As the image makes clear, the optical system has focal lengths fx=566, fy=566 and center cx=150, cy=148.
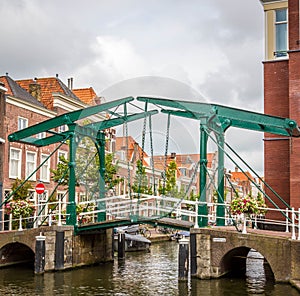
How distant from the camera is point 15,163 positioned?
97.9 feet

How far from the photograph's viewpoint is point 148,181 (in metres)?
17.7

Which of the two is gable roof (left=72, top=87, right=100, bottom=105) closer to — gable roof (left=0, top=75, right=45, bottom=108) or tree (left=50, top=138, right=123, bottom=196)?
gable roof (left=0, top=75, right=45, bottom=108)

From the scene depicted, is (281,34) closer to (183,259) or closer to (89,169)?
(89,169)

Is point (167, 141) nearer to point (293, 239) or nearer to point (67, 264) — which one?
point (293, 239)

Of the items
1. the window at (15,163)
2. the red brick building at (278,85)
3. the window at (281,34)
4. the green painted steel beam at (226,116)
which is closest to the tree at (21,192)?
the window at (15,163)

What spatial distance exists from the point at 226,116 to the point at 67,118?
19.9 feet

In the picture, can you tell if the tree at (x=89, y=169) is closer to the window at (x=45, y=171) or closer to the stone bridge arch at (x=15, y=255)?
the stone bridge arch at (x=15, y=255)

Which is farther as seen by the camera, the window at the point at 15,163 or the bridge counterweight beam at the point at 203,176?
the window at the point at 15,163

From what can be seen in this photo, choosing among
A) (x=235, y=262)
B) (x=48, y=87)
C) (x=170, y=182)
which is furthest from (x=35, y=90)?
(x=170, y=182)

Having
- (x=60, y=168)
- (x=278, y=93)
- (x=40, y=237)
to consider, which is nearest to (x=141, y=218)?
(x=40, y=237)

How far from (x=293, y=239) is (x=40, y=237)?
8.50m

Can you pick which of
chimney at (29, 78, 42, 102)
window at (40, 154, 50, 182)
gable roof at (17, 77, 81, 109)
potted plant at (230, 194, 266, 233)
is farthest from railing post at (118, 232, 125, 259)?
chimney at (29, 78, 42, 102)

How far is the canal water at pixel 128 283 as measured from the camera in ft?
52.4

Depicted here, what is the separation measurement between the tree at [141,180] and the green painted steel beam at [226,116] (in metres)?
2.07
